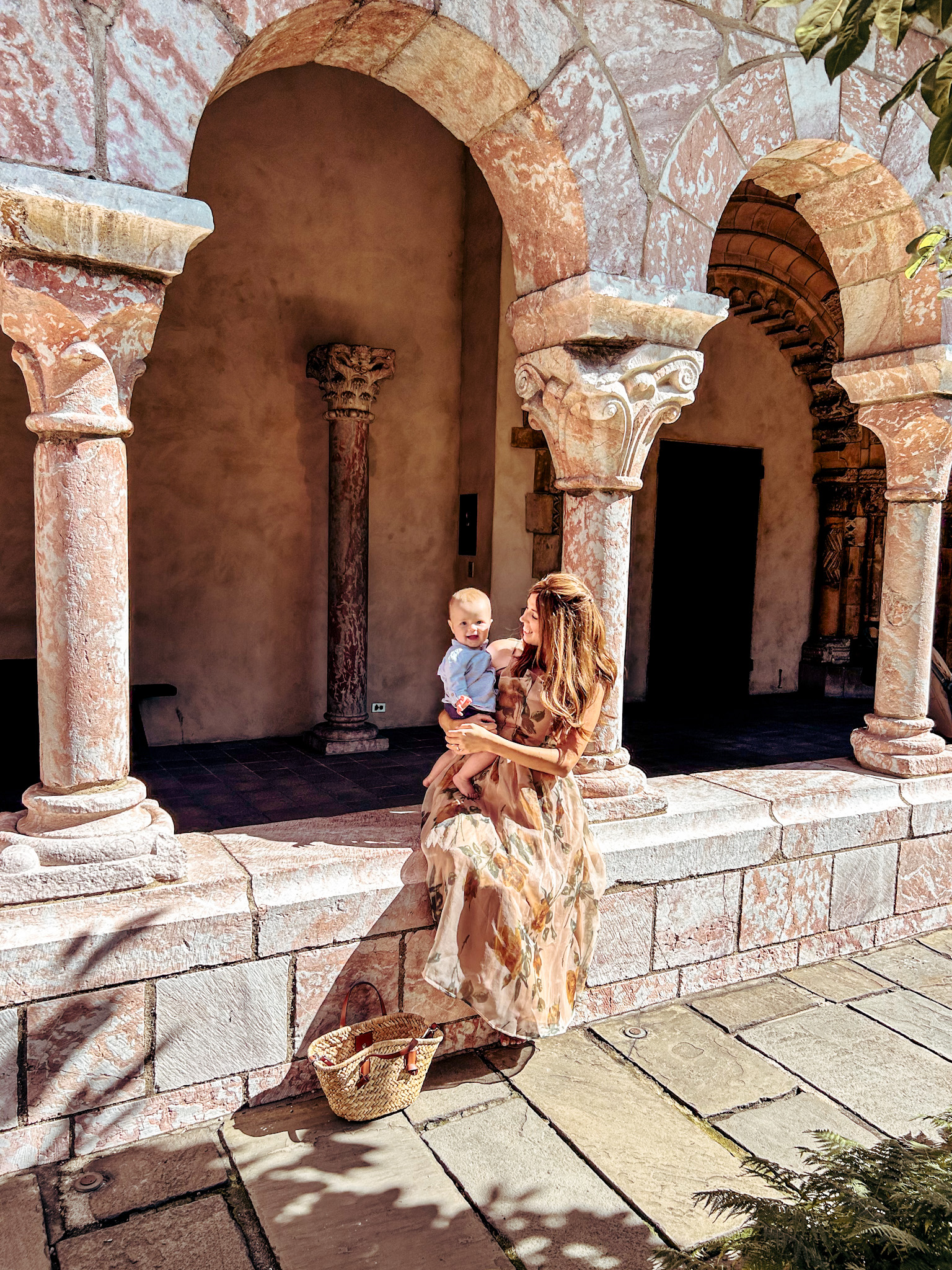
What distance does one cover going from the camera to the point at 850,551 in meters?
8.80

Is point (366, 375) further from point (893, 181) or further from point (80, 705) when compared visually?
point (80, 705)

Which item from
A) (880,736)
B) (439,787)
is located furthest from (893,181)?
(439,787)

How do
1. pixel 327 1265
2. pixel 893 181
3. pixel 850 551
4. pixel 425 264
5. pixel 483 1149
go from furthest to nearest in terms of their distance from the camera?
pixel 850 551
pixel 425 264
pixel 893 181
pixel 483 1149
pixel 327 1265

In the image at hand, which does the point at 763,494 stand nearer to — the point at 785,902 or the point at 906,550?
the point at 906,550

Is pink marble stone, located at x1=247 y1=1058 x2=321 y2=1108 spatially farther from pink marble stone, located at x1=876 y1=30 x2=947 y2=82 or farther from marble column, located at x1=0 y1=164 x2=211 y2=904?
pink marble stone, located at x1=876 y1=30 x2=947 y2=82

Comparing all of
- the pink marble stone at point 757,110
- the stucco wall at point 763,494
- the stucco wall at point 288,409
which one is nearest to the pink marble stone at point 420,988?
the pink marble stone at point 757,110

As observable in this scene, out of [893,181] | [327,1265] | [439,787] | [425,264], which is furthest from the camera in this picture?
[425,264]

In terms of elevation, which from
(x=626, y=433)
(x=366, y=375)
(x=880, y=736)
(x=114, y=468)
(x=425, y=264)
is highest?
(x=425, y=264)

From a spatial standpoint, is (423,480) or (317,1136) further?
(423,480)

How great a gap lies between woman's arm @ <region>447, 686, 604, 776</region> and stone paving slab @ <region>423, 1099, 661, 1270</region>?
90 cm

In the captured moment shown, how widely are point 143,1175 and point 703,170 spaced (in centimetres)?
320

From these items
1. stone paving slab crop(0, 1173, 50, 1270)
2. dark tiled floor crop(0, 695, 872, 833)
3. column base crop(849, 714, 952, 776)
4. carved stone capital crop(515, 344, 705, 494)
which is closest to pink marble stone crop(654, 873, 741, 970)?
column base crop(849, 714, 952, 776)

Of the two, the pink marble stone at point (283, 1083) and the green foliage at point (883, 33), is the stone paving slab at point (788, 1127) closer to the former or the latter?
the pink marble stone at point (283, 1083)

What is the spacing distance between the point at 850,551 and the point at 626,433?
657cm
